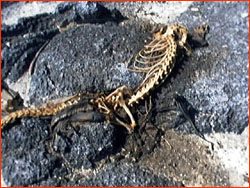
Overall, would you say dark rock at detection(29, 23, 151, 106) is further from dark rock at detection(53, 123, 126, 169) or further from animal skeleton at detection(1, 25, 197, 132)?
dark rock at detection(53, 123, 126, 169)

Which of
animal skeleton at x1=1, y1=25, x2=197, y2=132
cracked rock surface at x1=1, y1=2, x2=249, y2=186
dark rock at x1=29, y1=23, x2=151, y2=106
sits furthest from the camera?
dark rock at x1=29, y1=23, x2=151, y2=106

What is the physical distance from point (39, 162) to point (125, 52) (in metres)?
1.00

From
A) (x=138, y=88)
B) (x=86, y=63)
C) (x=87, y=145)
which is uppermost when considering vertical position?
(x=86, y=63)

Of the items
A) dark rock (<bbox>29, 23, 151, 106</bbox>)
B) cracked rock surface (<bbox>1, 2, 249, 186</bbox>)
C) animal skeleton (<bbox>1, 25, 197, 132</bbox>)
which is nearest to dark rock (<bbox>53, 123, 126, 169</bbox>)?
cracked rock surface (<bbox>1, 2, 249, 186</bbox>)

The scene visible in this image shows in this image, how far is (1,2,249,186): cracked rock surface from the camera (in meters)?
2.86

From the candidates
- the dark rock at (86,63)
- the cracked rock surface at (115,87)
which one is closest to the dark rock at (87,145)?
the cracked rock surface at (115,87)

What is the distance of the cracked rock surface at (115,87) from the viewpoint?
2859 mm

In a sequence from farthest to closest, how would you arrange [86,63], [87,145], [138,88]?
[86,63] → [138,88] → [87,145]

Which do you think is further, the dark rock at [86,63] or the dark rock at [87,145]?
the dark rock at [86,63]

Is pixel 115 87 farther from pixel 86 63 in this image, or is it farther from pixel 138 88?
pixel 86 63

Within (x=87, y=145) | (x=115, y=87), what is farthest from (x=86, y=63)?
(x=87, y=145)

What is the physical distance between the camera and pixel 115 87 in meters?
3.17

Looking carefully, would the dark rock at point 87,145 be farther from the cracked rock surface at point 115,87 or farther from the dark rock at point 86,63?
the dark rock at point 86,63

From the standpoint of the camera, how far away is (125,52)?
130 inches
